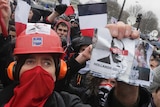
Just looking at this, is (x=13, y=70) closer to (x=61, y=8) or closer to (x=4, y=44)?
(x=4, y=44)

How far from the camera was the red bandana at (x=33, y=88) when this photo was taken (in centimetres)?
176

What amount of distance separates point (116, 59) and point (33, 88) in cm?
47

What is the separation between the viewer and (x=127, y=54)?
1695 millimetres

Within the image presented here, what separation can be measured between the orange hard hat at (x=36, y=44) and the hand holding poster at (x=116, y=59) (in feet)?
1.01

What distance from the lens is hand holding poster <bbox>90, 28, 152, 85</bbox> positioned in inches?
66.1

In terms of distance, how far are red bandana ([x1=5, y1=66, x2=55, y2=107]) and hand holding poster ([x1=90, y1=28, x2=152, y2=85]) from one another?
27 cm

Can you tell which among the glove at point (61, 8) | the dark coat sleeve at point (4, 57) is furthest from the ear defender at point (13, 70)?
the glove at point (61, 8)

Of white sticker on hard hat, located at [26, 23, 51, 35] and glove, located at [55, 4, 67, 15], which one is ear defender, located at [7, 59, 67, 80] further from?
glove, located at [55, 4, 67, 15]

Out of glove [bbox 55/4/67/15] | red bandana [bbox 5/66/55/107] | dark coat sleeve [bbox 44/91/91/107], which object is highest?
glove [bbox 55/4/67/15]

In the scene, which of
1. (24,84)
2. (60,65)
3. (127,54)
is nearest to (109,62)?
(127,54)

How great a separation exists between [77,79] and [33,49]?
1377 mm

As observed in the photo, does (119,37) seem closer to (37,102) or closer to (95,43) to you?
(95,43)

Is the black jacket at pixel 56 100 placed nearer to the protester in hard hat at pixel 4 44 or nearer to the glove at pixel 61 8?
the protester in hard hat at pixel 4 44

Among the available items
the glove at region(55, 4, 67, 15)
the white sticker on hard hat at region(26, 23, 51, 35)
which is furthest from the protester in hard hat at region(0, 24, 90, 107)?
the glove at region(55, 4, 67, 15)
